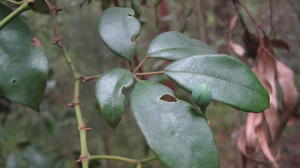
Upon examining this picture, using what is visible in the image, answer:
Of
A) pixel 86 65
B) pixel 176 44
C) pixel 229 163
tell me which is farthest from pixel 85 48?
pixel 176 44

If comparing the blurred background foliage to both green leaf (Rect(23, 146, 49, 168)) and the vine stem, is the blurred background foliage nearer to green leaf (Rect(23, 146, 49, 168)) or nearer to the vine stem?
green leaf (Rect(23, 146, 49, 168))

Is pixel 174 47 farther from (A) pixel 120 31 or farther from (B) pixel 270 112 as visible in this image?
(B) pixel 270 112

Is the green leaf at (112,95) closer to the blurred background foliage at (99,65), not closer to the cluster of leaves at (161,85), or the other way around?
the cluster of leaves at (161,85)

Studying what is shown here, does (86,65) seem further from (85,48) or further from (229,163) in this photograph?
(229,163)

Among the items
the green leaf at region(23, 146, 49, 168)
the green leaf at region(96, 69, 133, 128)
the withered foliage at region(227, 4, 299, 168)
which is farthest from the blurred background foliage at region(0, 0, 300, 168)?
the green leaf at region(96, 69, 133, 128)

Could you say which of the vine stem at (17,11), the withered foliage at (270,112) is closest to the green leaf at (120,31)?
the vine stem at (17,11)

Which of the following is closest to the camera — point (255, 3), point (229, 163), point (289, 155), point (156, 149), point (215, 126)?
point (156, 149)
